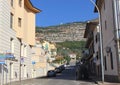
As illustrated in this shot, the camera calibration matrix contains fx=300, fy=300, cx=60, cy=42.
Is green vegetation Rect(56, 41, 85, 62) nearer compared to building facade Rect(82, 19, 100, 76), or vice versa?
building facade Rect(82, 19, 100, 76)

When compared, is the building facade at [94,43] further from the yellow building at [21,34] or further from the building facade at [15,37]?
the building facade at [15,37]

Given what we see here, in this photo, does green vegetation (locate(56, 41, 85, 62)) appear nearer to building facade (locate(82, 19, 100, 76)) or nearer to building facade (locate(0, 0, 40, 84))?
building facade (locate(82, 19, 100, 76))

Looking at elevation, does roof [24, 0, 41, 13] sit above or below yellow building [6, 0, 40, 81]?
above

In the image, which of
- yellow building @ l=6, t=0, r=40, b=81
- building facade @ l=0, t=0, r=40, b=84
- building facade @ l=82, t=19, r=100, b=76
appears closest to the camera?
building facade @ l=0, t=0, r=40, b=84

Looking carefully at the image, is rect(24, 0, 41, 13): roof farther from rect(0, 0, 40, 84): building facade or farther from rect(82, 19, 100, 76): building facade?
rect(82, 19, 100, 76): building facade

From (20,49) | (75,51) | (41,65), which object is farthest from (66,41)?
(20,49)

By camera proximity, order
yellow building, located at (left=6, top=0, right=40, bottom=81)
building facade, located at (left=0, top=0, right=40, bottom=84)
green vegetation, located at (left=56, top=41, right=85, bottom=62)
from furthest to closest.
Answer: green vegetation, located at (left=56, top=41, right=85, bottom=62) → yellow building, located at (left=6, top=0, right=40, bottom=81) → building facade, located at (left=0, top=0, right=40, bottom=84)

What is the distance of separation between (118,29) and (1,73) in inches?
513

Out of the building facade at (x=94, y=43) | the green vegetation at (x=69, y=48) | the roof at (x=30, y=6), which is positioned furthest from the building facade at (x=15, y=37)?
the green vegetation at (x=69, y=48)

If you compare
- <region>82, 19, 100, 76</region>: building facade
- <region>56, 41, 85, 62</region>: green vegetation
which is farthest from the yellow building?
<region>56, 41, 85, 62</region>: green vegetation

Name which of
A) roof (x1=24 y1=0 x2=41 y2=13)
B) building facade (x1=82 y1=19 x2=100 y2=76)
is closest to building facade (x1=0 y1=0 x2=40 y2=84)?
roof (x1=24 y1=0 x2=41 y2=13)

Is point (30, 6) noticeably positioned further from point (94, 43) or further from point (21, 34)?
point (94, 43)

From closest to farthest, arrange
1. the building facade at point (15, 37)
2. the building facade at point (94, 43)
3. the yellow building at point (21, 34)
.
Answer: the building facade at point (15, 37), the yellow building at point (21, 34), the building facade at point (94, 43)

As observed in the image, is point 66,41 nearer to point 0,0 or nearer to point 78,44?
point 78,44
